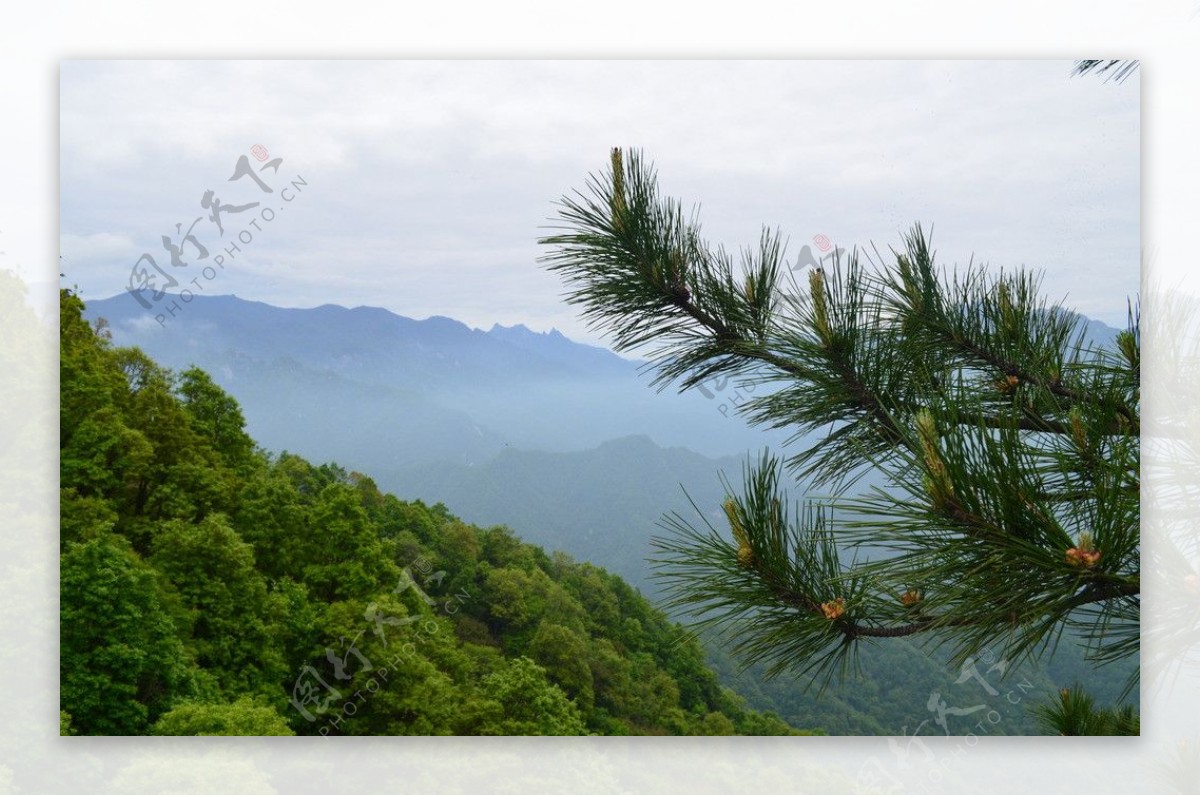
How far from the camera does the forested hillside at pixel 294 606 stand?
270 cm

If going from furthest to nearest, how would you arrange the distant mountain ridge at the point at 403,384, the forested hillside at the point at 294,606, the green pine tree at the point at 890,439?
the distant mountain ridge at the point at 403,384 < the forested hillside at the point at 294,606 < the green pine tree at the point at 890,439

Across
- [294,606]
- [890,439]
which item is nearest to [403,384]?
[294,606]

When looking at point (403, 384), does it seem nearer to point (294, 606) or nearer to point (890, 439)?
point (294, 606)

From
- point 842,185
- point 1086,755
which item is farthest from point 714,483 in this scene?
point 1086,755

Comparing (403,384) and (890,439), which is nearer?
(890,439)

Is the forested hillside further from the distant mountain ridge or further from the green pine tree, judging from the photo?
the green pine tree

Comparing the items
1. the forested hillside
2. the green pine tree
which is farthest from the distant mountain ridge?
the green pine tree

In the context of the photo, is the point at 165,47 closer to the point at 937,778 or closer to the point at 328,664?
the point at 328,664

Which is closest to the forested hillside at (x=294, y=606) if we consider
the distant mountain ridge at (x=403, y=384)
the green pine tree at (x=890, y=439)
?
the distant mountain ridge at (x=403, y=384)

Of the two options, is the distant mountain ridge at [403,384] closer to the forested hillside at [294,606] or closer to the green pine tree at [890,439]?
the forested hillside at [294,606]

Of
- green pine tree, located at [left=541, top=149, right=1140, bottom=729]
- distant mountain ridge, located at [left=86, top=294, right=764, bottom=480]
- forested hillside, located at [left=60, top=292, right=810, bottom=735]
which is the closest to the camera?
green pine tree, located at [left=541, top=149, right=1140, bottom=729]

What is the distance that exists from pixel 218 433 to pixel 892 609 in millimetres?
2259

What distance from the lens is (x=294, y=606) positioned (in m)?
3.01

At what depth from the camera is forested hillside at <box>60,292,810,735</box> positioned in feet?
8.86
